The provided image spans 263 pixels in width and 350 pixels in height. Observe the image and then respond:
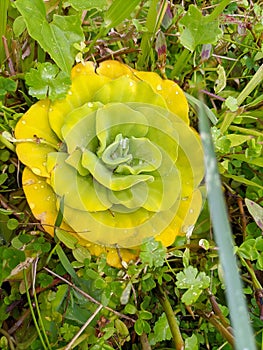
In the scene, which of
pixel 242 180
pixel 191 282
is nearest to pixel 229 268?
pixel 191 282

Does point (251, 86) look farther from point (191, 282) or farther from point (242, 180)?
point (191, 282)

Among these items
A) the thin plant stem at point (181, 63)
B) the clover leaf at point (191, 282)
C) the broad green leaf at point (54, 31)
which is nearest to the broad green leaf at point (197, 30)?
the thin plant stem at point (181, 63)

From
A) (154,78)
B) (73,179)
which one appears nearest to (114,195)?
(73,179)

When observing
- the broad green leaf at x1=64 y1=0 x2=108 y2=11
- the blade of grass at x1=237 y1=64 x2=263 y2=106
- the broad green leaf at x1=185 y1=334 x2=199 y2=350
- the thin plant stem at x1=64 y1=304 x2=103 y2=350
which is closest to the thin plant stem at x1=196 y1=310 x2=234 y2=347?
the broad green leaf at x1=185 y1=334 x2=199 y2=350

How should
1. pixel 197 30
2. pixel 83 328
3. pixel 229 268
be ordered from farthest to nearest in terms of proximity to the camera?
pixel 197 30
pixel 83 328
pixel 229 268

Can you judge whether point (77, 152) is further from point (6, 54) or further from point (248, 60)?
point (248, 60)

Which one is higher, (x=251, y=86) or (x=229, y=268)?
(x=229, y=268)

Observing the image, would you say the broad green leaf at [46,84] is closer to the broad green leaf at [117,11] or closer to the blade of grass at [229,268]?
the broad green leaf at [117,11]
